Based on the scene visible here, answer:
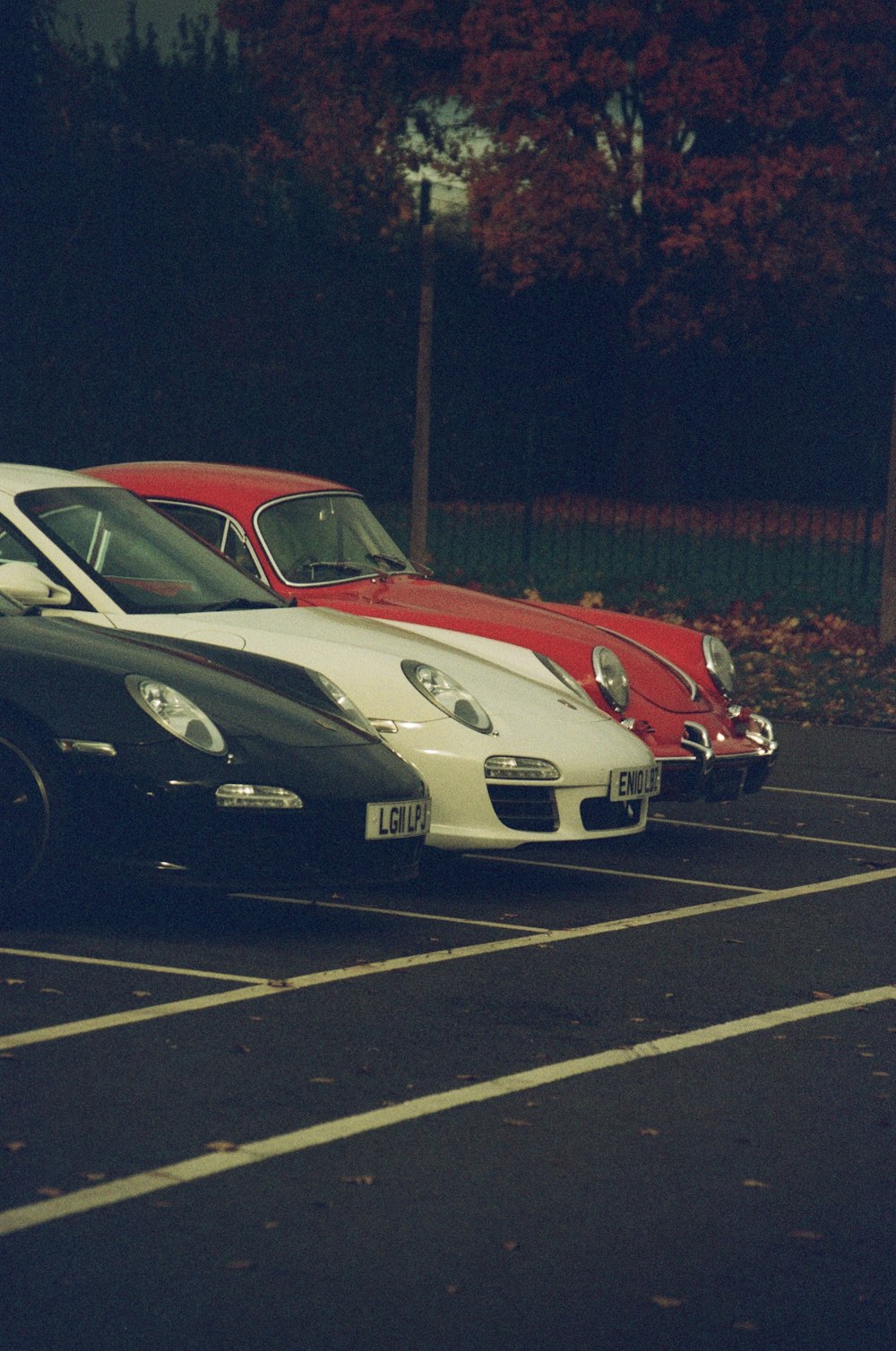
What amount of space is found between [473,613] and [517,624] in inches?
8.5

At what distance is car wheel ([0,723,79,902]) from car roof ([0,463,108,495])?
179 centimetres

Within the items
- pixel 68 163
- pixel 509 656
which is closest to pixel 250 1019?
pixel 509 656

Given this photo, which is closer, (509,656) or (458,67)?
(509,656)

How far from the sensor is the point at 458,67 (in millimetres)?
25969

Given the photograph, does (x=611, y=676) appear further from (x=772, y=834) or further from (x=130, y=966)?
(x=130, y=966)

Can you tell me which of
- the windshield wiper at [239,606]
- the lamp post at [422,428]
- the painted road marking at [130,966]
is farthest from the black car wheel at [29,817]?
A: the lamp post at [422,428]

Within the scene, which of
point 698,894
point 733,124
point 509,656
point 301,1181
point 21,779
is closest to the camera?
point 301,1181

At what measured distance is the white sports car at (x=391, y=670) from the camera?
7688 mm

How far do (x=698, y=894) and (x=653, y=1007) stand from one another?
1.94 m

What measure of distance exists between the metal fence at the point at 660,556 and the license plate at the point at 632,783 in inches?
415

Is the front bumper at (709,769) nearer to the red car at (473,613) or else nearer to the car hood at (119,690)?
the red car at (473,613)

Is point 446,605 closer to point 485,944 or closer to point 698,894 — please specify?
point 698,894

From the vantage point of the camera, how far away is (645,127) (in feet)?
82.8

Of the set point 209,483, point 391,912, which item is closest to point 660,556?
point 209,483
